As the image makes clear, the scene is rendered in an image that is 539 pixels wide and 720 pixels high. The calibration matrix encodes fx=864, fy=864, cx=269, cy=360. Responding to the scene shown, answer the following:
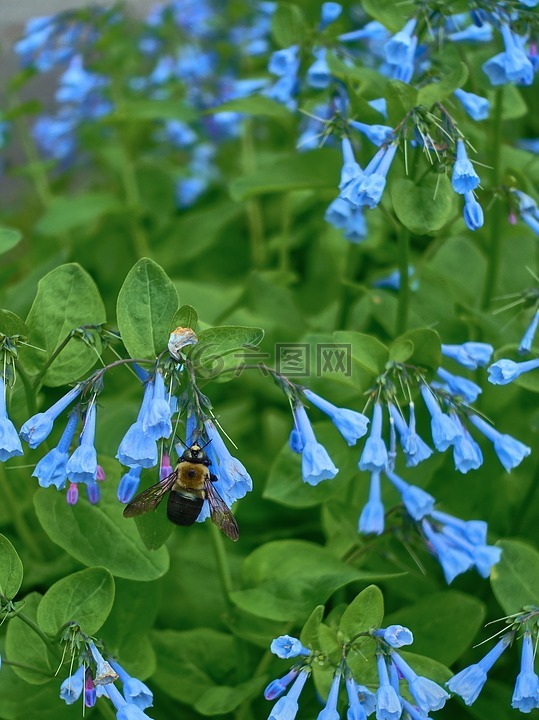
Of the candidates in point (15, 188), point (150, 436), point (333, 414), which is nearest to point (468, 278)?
point (333, 414)

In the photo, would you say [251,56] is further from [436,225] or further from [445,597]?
[445,597]

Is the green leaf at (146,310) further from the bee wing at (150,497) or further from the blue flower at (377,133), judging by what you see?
the blue flower at (377,133)

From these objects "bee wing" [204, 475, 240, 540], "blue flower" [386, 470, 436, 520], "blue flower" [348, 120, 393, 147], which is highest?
"blue flower" [348, 120, 393, 147]

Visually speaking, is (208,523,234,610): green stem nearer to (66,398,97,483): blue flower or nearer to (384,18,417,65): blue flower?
(66,398,97,483): blue flower

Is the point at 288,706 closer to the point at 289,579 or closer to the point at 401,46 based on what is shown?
the point at 289,579

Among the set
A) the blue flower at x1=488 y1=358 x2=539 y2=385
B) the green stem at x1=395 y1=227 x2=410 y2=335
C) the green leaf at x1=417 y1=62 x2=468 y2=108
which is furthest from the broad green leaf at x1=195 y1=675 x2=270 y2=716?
the green leaf at x1=417 y1=62 x2=468 y2=108

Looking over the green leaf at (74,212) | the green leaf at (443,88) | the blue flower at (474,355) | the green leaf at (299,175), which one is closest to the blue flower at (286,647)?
the blue flower at (474,355)
